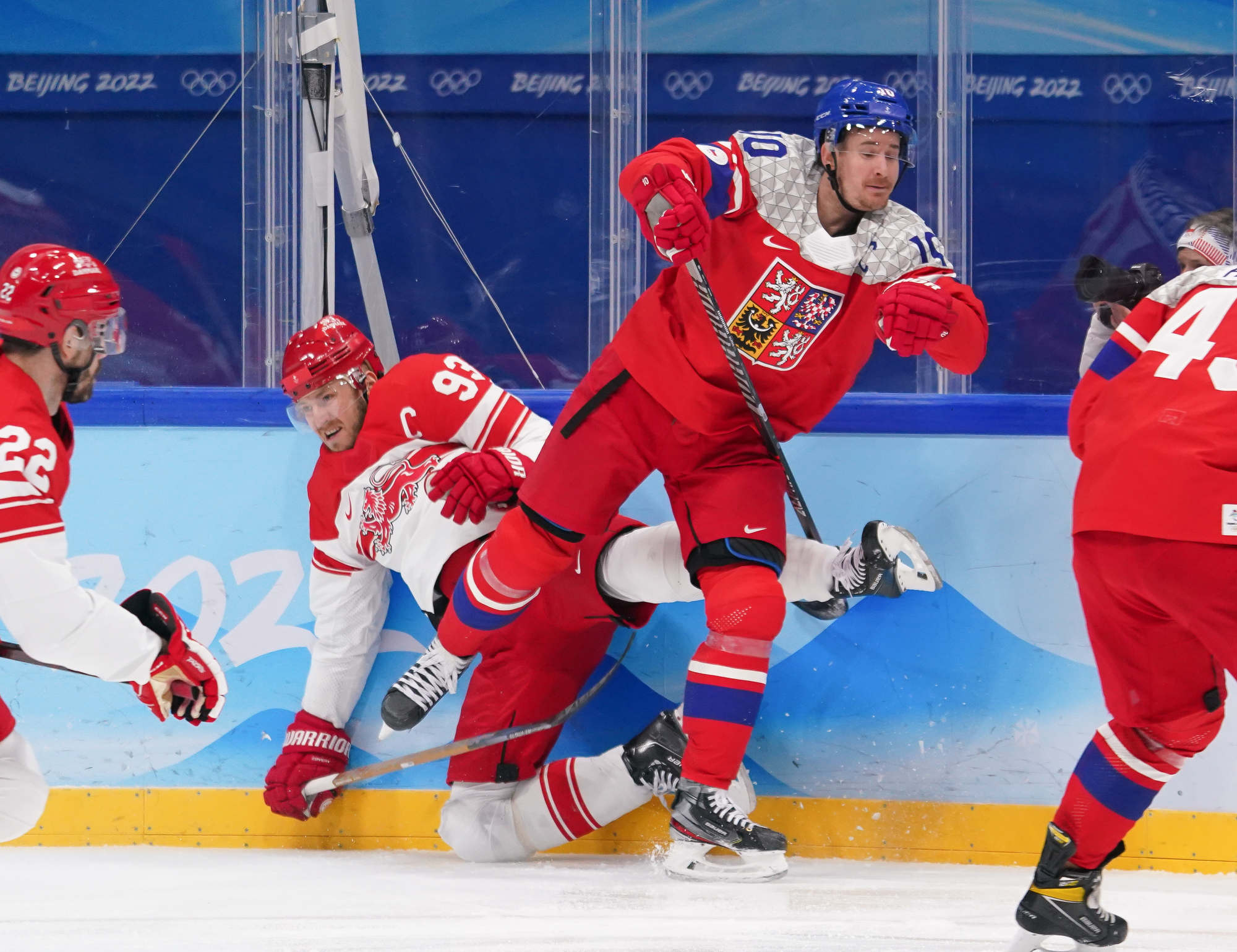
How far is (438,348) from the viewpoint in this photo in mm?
4273

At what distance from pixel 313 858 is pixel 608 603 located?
839mm

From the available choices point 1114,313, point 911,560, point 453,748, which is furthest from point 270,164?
point 1114,313

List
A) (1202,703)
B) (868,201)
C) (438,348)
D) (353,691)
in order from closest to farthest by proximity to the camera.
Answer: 1. (1202,703)
2. (868,201)
3. (353,691)
4. (438,348)

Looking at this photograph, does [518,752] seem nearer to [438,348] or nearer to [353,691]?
[353,691]

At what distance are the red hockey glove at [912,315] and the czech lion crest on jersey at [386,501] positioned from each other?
3.71 ft

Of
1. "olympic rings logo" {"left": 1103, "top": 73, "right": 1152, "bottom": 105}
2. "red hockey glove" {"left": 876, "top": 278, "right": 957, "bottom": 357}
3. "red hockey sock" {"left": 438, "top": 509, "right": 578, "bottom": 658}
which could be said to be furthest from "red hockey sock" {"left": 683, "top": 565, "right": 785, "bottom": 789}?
"olympic rings logo" {"left": 1103, "top": 73, "right": 1152, "bottom": 105}

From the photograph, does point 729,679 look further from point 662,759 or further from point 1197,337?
point 1197,337

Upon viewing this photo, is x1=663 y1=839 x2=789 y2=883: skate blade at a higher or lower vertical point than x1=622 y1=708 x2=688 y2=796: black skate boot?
lower

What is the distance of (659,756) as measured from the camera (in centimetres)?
267

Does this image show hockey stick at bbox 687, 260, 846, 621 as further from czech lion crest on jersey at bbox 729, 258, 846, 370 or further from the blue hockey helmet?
the blue hockey helmet

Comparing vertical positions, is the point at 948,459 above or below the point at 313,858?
above

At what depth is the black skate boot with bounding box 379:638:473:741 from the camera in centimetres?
279

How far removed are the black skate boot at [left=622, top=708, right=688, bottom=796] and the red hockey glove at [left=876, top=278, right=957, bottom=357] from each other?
94 cm

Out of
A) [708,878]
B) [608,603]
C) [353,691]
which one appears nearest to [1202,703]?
[708,878]
